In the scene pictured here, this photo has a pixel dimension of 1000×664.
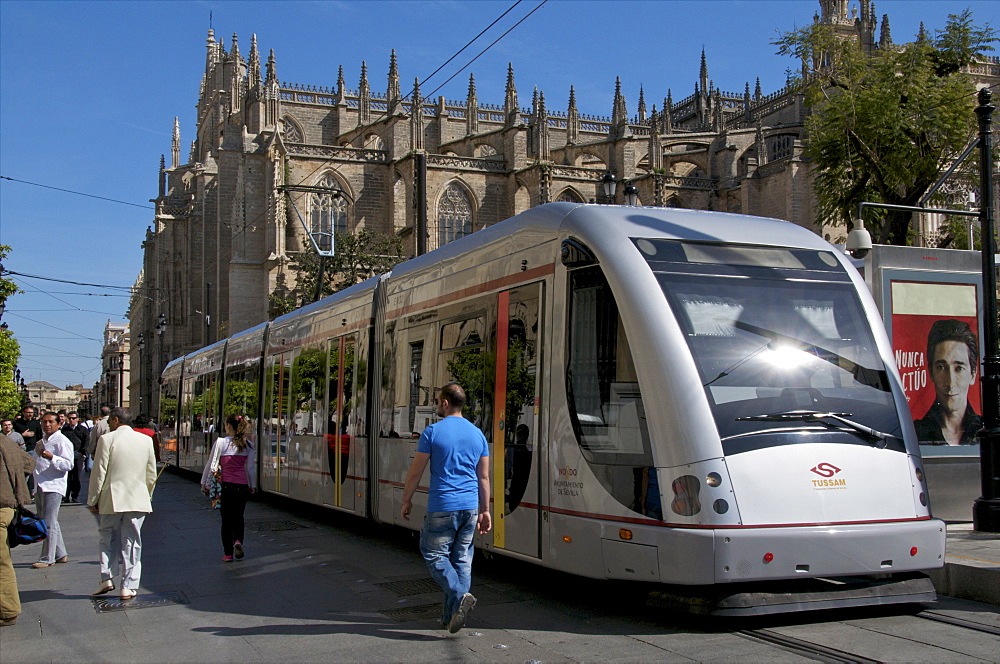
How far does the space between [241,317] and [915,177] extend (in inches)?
1526

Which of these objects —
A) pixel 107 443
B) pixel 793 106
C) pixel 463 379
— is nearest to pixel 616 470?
pixel 463 379

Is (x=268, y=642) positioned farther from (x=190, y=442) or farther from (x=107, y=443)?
(x=190, y=442)

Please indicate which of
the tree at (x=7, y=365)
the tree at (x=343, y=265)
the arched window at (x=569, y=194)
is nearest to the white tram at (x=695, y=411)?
the tree at (x=7, y=365)

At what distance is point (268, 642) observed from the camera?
20.2 feet

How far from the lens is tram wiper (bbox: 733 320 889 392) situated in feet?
21.4

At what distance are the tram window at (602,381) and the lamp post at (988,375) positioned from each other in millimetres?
5005

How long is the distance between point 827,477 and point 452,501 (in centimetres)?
236

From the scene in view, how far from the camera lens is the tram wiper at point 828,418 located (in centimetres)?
621

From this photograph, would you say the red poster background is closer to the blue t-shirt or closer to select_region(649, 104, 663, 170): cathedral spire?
the blue t-shirt

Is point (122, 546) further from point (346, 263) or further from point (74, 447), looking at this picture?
point (346, 263)

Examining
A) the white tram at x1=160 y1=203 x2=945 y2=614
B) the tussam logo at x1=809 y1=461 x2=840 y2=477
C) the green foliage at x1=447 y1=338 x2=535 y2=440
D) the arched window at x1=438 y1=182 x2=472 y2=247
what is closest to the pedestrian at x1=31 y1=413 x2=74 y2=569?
the green foliage at x1=447 y1=338 x2=535 y2=440

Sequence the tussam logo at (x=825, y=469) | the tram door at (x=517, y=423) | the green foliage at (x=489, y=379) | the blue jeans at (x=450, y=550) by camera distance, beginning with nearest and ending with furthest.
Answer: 1. the blue jeans at (x=450, y=550)
2. the tussam logo at (x=825, y=469)
3. the tram door at (x=517, y=423)
4. the green foliage at (x=489, y=379)

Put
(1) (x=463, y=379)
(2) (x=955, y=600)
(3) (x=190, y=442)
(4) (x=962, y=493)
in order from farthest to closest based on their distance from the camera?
(3) (x=190, y=442), (4) (x=962, y=493), (1) (x=463, y=379), (2) (x=955, y=600)

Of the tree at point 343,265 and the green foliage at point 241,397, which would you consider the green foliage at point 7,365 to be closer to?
the tree at point 343,265
